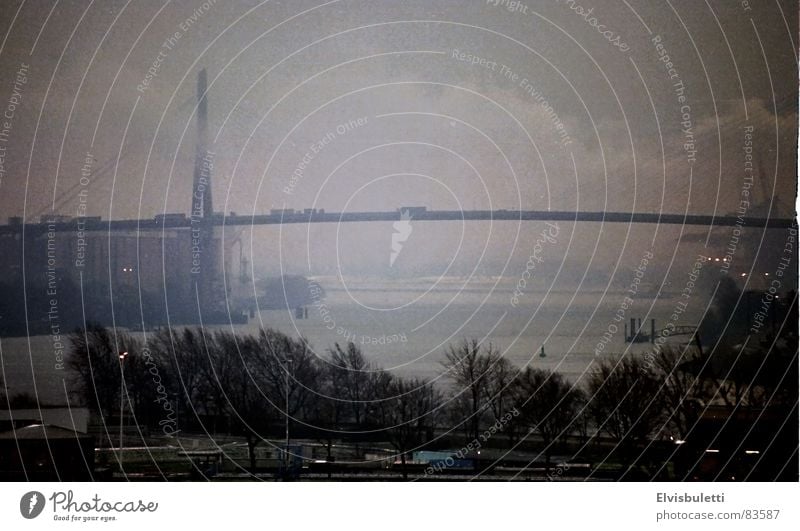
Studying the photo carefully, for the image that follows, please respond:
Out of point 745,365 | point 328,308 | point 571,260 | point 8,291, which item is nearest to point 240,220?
point 328,308

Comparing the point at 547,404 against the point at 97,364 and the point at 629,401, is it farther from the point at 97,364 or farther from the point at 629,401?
the point at 97,364

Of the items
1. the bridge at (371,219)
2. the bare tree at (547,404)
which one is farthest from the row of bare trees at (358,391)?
the bridge at (371,219)

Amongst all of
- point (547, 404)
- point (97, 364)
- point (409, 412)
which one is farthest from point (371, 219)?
point (97, 364)

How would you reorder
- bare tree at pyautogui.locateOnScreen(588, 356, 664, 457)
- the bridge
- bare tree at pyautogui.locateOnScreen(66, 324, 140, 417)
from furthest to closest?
1. bare tree at pyautogui.locateOnScreen(588, 356, 664, 457)
2. bare tree at pyautogui.locateOnScreen(66, 324, 140, 417)
3. the bridge

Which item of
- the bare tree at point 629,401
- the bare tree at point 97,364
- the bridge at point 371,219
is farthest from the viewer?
the bare tree at point 629,401

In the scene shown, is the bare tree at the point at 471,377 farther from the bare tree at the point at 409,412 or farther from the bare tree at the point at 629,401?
the bare tree at the point at 629,401

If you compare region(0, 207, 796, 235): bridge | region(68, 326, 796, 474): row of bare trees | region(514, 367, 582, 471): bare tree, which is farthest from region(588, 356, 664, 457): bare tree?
region(0, 207, 796, 235): bridge

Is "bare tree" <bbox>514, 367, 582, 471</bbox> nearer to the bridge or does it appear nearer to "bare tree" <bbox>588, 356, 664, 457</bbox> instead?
"bare tree" <bbox>588, 356, 664, 457</bbox>
